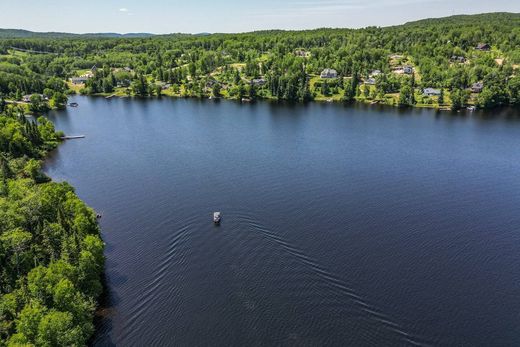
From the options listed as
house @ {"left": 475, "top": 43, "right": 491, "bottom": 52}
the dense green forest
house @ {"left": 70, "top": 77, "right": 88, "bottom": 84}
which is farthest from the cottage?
the dense green forest

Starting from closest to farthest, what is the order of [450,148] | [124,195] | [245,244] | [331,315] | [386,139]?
[331,315]
[245,244]
[124,195]
[450,148]
[386,139]

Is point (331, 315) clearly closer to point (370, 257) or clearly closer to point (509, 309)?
point (370, 257)

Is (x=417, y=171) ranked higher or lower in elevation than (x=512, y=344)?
higher

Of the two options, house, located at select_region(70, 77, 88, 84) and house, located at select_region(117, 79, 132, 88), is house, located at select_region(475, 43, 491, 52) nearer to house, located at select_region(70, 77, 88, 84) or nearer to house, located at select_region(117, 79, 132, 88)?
house, located at select_region(117, 79, 132, 88)

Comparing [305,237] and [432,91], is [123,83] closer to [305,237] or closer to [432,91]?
[432,91]

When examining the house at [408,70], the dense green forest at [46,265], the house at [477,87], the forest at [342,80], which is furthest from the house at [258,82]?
the dense green forest at [46,265]

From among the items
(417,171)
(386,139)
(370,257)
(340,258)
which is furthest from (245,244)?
(386,139)
